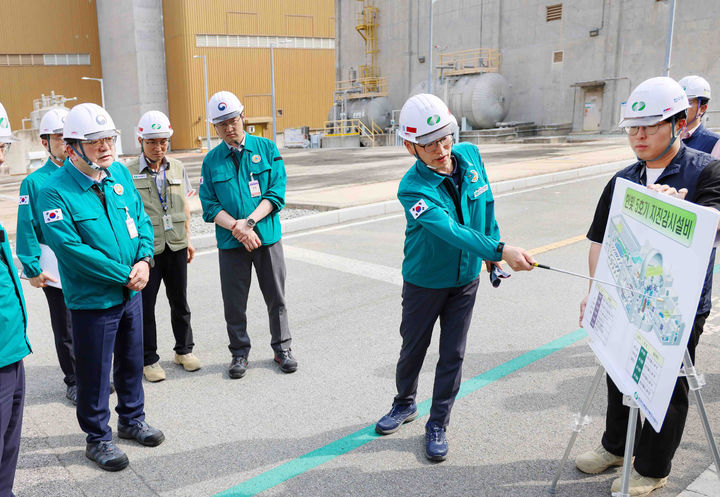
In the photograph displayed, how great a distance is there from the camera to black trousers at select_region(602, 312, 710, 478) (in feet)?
9.18

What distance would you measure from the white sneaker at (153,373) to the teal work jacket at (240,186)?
43.7 inches

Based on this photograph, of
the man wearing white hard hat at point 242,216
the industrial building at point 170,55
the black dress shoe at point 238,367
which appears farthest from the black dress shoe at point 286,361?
the industrial building at point 170,55

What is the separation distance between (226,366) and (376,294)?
7.25 feet

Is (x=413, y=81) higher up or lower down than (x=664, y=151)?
higher up

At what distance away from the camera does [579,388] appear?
13.6 feet

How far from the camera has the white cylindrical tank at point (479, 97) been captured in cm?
3519

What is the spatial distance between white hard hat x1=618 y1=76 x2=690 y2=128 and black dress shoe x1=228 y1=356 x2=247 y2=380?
3.29 metres

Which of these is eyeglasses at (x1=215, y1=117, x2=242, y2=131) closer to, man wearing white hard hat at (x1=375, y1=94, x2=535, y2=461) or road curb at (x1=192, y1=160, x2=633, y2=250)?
man wearing white hard hat at (x1=375, y1=94, x2=535, y2=461)

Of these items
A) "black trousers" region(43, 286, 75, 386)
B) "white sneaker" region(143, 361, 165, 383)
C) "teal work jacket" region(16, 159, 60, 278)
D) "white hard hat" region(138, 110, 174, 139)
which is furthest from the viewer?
"white sneaker" region(143, 361, 165, 383)

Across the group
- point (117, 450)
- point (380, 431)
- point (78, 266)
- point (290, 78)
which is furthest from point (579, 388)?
point (290, 78)

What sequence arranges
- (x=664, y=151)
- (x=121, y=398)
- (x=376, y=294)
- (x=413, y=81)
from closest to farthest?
(x=664, y=151)
(x=121, y=398)
(x=376, y=294)
(x=413, y=81)

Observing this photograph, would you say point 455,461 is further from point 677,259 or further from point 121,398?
point 121,398

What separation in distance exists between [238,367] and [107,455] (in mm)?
1352

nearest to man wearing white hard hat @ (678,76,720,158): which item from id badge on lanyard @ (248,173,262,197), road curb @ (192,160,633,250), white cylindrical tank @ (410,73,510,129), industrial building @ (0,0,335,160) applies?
id badge on lanyard @ (248,173,262,197)
